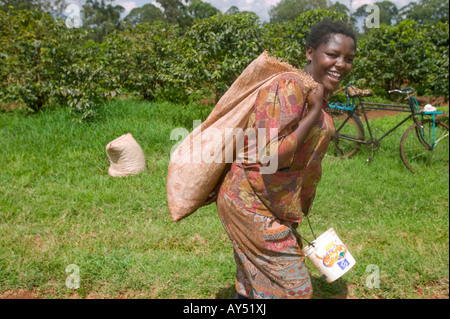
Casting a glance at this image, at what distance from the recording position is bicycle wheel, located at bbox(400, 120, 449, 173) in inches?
209

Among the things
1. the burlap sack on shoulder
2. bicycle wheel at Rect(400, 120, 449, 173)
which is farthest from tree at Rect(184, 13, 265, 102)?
the burlap sack on shoulder

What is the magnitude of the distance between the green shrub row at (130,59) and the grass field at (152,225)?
3.41 ft

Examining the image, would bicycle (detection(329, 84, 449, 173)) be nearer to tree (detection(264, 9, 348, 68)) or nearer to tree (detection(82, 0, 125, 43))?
tree (detection(264, 9, 348, 68))

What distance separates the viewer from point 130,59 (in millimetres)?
8148

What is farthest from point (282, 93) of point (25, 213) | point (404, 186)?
point (404, 186)

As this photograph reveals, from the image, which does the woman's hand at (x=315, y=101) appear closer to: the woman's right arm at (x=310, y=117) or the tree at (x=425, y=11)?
the woman's right arm at (x=310, y=117)

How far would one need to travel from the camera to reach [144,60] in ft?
27.0

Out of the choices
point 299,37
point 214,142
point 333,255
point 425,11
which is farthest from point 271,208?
point 425,11

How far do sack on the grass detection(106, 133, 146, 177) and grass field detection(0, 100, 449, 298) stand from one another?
15 centimetres

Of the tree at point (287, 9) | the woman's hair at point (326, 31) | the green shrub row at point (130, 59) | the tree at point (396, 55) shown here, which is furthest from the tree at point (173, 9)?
the woman's hair at point (326, 31)

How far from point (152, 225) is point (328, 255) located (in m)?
2.16

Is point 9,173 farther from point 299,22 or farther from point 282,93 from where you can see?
point 299,22

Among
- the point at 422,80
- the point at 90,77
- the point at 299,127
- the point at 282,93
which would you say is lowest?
the point at 422,80

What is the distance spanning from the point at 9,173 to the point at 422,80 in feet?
32.9
